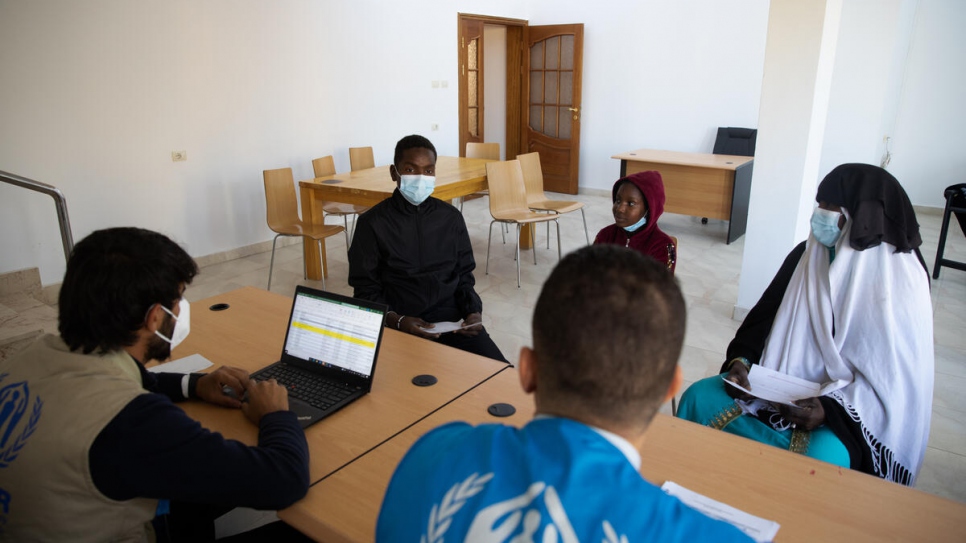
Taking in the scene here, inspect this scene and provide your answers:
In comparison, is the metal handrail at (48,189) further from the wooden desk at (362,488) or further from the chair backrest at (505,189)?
the chair backrest at (505,189)

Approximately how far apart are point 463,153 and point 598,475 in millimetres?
7388

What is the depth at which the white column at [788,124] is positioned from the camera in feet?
11.1

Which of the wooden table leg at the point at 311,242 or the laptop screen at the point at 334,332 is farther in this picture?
the wooden table leg at the point at 311,242

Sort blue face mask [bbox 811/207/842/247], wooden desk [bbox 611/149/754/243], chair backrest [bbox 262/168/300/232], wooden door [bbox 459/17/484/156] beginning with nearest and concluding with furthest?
1. blue face mask [bbox 811/207/842/247]
2. chair backrest [bbox 262/168/300/232]
3. wooden desk [bbox 611/149/754/243]
4. wooden door [bbox 459/17/484/156]

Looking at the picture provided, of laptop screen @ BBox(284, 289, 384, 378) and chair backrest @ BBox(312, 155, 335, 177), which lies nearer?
laptop screen @ BBox(284, 289, 384, 378)

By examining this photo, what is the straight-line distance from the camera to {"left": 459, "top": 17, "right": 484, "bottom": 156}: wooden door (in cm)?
730

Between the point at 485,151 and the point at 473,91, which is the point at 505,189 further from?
the point at 473,91

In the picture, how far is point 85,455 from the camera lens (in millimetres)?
1061

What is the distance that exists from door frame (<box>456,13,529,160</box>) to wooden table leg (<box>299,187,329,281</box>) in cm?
323

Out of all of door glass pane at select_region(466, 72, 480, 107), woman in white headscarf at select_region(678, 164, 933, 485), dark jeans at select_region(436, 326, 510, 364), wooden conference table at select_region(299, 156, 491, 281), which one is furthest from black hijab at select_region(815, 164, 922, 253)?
door glass pane at select_region(466, 72, 480, 107)

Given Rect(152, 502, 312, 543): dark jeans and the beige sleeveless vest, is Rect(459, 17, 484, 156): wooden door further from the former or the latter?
the beige sleeveless vest

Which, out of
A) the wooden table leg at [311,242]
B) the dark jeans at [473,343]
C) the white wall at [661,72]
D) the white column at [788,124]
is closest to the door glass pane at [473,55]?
the white wall at [661,72]

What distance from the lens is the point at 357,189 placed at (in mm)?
4328

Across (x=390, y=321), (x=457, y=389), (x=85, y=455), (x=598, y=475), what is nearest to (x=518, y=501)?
(x=598, y=475)
